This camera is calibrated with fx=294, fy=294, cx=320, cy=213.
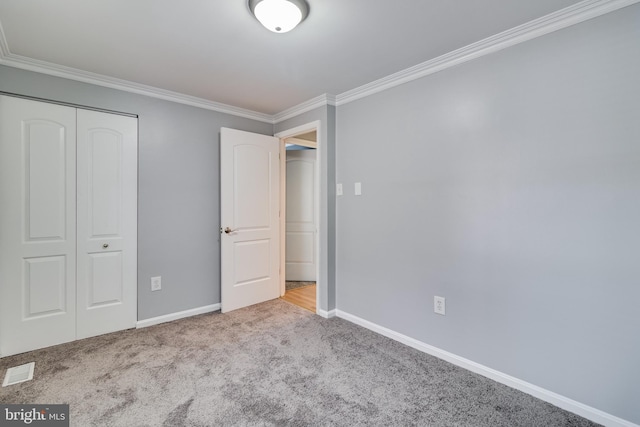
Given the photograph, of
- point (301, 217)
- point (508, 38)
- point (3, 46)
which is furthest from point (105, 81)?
point (508, 38)

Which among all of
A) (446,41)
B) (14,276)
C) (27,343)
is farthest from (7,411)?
(446,41)

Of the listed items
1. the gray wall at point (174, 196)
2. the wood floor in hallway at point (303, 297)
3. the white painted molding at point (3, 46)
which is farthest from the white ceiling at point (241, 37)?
the wood floor in hallway at point (303, 297)

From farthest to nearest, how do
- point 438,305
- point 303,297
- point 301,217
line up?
point 301,217 → point 303,297 → point 438,305

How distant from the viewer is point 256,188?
3.49 metres

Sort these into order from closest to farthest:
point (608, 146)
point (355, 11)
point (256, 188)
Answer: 1. point (608, 146)
2. point (355, 11)
3. point (256, 188)

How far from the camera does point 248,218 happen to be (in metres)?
3.43

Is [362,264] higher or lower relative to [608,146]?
lower

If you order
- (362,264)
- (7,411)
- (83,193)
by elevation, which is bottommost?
(7,411)

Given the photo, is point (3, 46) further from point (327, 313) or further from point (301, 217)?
point (301, 217)

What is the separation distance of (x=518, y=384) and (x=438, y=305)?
0.66 metres

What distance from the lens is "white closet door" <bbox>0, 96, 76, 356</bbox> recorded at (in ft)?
7.46

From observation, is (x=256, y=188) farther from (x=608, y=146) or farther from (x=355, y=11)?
(x=608, y=146)

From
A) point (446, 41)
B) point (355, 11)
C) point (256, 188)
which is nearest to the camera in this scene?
point (355, 11)

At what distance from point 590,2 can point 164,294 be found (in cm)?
390
